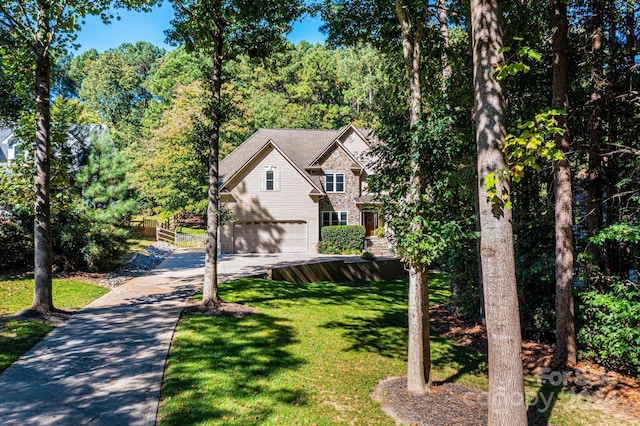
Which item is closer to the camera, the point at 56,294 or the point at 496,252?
the point at 496,252

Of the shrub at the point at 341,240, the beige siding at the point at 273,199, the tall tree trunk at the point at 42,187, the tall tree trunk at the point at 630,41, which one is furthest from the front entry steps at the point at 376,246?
the tall tree trunk at the point at 42,187

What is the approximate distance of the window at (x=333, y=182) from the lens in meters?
27.9

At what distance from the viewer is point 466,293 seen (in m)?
11.5

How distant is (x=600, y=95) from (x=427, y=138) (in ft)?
16.2

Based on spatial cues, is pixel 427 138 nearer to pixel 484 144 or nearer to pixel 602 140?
pixel 484 144

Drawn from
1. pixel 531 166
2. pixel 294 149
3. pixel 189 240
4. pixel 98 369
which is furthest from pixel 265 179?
pixel 531 166

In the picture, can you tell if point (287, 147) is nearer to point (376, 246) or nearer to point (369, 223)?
point (369, 223)

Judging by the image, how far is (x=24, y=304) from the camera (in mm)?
10609

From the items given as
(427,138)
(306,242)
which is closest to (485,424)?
(427,138)

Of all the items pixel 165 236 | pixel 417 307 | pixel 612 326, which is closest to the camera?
pixel 417 307

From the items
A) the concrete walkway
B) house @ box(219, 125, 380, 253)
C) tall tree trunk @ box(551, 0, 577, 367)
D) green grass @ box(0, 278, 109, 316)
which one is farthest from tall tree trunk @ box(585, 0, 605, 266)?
house @ box(219, 125, 380, 253)

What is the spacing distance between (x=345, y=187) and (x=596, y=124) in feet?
66.1

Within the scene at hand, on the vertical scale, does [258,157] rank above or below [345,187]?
above

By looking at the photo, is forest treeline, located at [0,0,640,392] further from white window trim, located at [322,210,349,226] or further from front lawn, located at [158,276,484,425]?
white window trim, located at [322,210,349,226]
